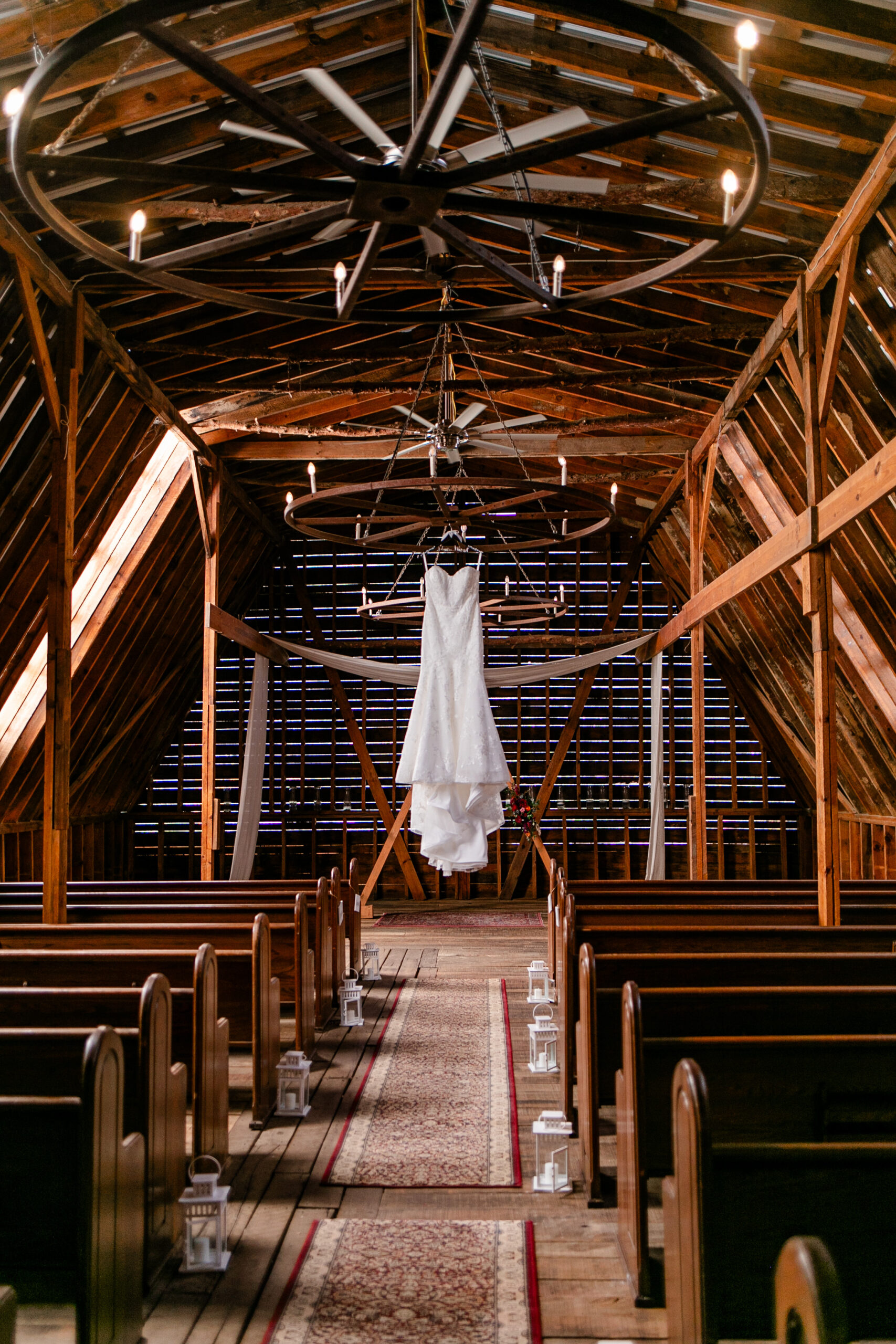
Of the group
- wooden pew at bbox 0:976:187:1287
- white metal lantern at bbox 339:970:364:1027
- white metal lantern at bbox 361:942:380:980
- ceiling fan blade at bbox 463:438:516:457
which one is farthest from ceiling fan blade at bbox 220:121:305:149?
white metal lantern at bbox 361:942:380:980

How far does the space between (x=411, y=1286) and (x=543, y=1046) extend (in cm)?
Result: 267

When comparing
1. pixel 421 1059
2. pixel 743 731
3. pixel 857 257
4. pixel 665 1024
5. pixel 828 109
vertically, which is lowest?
pixel 421 1059

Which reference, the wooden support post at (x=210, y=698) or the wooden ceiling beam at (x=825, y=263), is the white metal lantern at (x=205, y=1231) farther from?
the wooden support post at (x=210, y=698)

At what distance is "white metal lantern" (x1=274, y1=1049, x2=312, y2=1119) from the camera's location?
4742 mm

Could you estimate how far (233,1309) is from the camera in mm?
2992

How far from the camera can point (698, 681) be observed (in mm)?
9414

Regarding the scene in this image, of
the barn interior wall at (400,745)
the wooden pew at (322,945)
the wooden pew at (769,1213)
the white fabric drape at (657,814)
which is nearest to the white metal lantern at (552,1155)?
the wooden pew at (769,1213)

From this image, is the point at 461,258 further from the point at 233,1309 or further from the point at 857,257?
the point at 233,1309

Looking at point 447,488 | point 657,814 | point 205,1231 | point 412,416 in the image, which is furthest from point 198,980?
point 657,814

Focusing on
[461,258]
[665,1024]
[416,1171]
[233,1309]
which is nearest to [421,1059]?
[416,1171]

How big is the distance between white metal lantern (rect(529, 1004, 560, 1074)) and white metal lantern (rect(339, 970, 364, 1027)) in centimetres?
121

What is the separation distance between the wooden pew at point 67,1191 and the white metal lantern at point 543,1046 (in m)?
2.93

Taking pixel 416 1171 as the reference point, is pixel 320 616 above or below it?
above

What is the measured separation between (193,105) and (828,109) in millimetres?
2984
